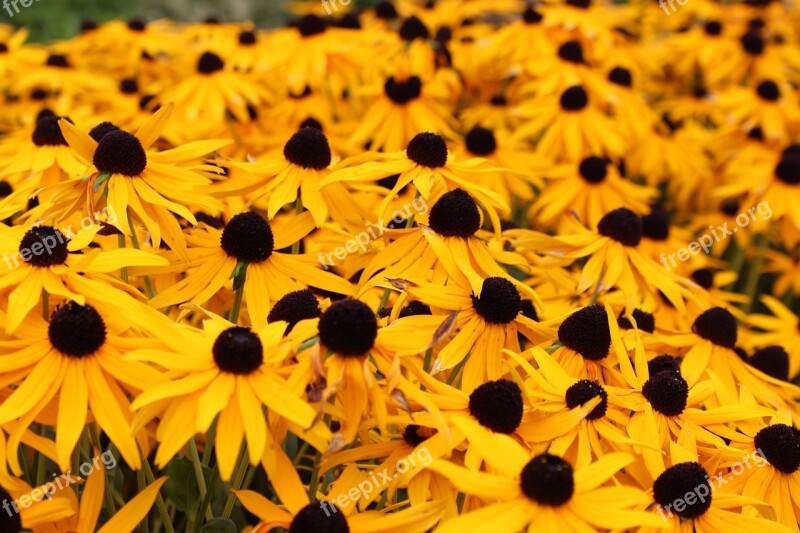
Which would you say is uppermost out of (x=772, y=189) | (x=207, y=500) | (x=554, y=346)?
(x=207, y=500)

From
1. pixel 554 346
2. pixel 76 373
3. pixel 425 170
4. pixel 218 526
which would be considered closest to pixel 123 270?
pixel 76 373

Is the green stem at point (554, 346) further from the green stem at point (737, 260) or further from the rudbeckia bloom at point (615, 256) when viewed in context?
A: the green stem at point (737, 260)

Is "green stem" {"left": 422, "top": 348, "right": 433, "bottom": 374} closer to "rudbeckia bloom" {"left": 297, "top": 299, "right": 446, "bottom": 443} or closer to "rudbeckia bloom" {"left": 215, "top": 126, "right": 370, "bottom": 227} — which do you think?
"rudbeckia bloom" {"left": 297, "top": 299, "right": 446, "bottom": 443}

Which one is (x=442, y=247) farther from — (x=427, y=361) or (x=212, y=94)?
(x=212, y=94)

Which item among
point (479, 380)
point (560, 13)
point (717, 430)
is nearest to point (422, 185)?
point (479, 380)

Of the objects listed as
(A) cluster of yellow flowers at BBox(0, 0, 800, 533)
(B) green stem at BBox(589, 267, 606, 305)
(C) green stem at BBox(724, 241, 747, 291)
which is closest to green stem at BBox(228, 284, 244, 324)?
(A) cluster of yellow flowers at BBox(0, 0, 800, 533)

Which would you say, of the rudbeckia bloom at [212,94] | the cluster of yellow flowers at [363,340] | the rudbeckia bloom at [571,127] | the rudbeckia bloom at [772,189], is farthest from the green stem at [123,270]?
the rudbeckia bloom at [772,189]

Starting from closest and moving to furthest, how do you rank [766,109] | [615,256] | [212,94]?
[615,256]
[212,94]
[766,109]
